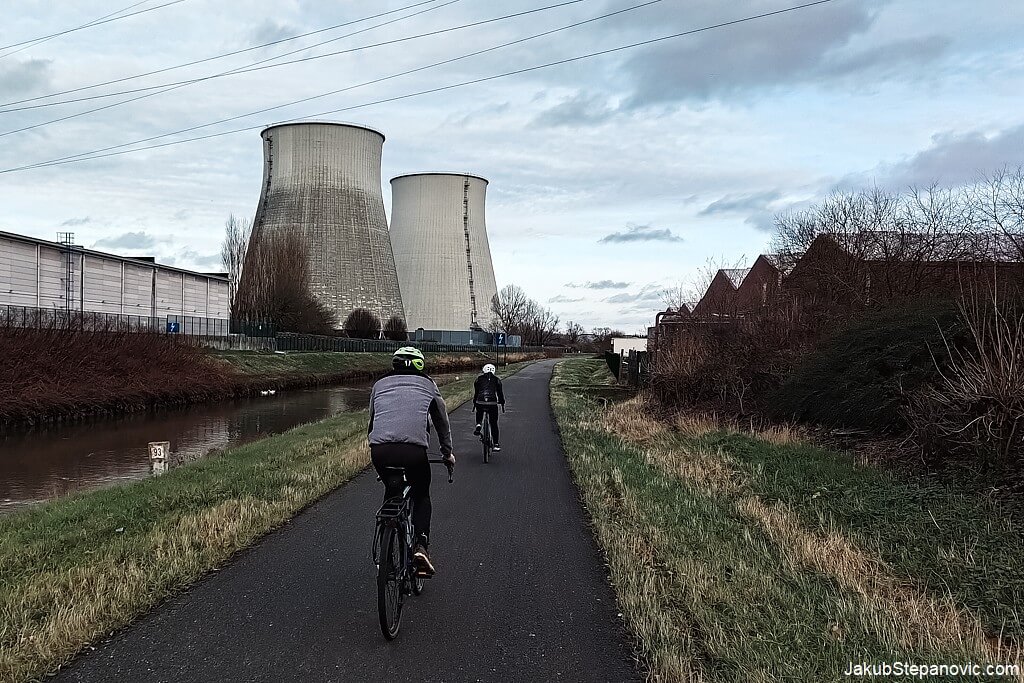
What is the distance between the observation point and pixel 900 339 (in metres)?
11.5

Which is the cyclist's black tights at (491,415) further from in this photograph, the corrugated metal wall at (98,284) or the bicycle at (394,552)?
the corrugated metal wall at (98,284)

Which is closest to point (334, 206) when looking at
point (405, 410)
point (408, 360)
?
point (408, 360)

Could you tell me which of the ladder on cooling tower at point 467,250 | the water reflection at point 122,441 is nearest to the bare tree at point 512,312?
the ladder on cooling tower at point 467,250

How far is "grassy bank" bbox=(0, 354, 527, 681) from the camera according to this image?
416cm

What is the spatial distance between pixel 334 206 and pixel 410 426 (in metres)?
53.6

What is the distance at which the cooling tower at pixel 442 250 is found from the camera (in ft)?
209

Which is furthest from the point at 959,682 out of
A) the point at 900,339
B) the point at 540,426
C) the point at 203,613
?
the point at 540,426

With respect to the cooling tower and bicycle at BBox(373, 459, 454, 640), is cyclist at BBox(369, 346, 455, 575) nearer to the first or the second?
bicycle at BBox(373, 459, 454, 640)

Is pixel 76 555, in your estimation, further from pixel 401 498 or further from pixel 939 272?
pixel 939 272

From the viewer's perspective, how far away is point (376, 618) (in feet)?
14.7

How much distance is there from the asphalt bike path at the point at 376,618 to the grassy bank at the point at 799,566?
31cm

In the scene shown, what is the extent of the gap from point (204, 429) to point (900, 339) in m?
16.2

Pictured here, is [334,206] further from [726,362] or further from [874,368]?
[874,368]

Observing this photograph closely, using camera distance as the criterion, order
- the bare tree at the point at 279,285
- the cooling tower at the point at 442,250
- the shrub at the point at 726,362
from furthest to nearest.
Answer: the cooling tower at the point at 442,250, the bare tree at the point at 279,285, the shrub at the point at 726,362
